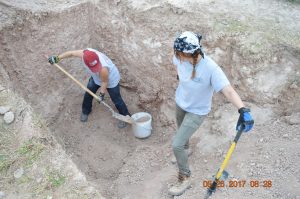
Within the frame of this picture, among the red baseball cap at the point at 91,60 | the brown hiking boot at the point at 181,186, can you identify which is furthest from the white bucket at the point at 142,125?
the brown hiking boot at the point at 181,186

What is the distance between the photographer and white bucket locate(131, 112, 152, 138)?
5.93 m

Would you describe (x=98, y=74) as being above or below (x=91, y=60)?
below

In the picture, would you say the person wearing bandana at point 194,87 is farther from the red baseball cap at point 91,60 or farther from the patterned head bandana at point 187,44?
the red baseball cap at point 91,60

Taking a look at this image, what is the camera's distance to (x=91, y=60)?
5.25 metres

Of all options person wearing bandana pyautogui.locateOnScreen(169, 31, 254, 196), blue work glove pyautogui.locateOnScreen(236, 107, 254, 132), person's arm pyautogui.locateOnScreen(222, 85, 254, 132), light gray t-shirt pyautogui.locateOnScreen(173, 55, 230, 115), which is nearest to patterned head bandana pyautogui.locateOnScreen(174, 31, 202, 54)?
person wearing bandana pyautogui.locateOnScreen(169, 31, 254, 196)

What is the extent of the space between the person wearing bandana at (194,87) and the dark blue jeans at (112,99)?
189 cm

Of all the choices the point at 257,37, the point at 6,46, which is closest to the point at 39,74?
the point at 6,46

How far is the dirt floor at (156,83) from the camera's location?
461 cm

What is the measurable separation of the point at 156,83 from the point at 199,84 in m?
2.35

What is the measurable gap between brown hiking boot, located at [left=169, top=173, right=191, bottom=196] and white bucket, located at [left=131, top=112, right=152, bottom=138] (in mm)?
1638

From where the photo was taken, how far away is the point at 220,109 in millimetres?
5281
